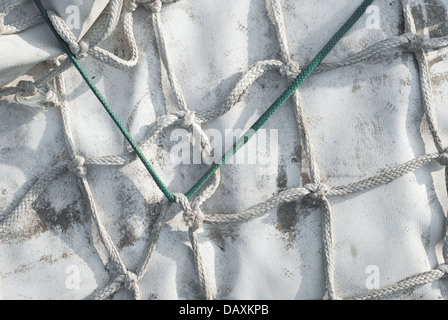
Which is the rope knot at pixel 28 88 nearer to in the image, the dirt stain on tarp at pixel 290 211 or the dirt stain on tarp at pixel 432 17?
the dirt stain on tarp at pixel 290 211

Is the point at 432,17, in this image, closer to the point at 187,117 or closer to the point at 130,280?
the point at 187,117

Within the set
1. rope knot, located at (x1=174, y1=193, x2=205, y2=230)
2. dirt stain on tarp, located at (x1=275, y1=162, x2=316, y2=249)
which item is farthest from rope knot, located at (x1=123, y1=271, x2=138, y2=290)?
dirt stain on tarp, located at (x1=275, y1=162, x2=316, y2=249)

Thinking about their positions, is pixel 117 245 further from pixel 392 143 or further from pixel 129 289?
pixel 392 143

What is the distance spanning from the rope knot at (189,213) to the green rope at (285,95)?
3 centimetres

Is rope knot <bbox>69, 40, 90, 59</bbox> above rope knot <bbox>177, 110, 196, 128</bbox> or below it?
above

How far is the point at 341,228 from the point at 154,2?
2.44ft

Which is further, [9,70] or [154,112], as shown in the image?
[154,112]

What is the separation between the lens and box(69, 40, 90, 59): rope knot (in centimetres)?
138

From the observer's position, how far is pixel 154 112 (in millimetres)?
1468

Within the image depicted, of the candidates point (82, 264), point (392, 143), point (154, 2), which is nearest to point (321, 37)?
point (392, 143)

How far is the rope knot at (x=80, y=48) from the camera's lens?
138cm

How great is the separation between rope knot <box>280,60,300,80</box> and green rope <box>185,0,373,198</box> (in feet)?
0.04

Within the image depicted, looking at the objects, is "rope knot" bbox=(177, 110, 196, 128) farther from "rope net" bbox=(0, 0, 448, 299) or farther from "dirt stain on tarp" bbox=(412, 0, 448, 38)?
"dirt stain on tarp" bbox=(412, 0, 448, 38)

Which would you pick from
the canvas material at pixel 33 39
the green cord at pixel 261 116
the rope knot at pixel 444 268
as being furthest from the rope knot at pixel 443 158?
the canvas material at pixel 33 39
